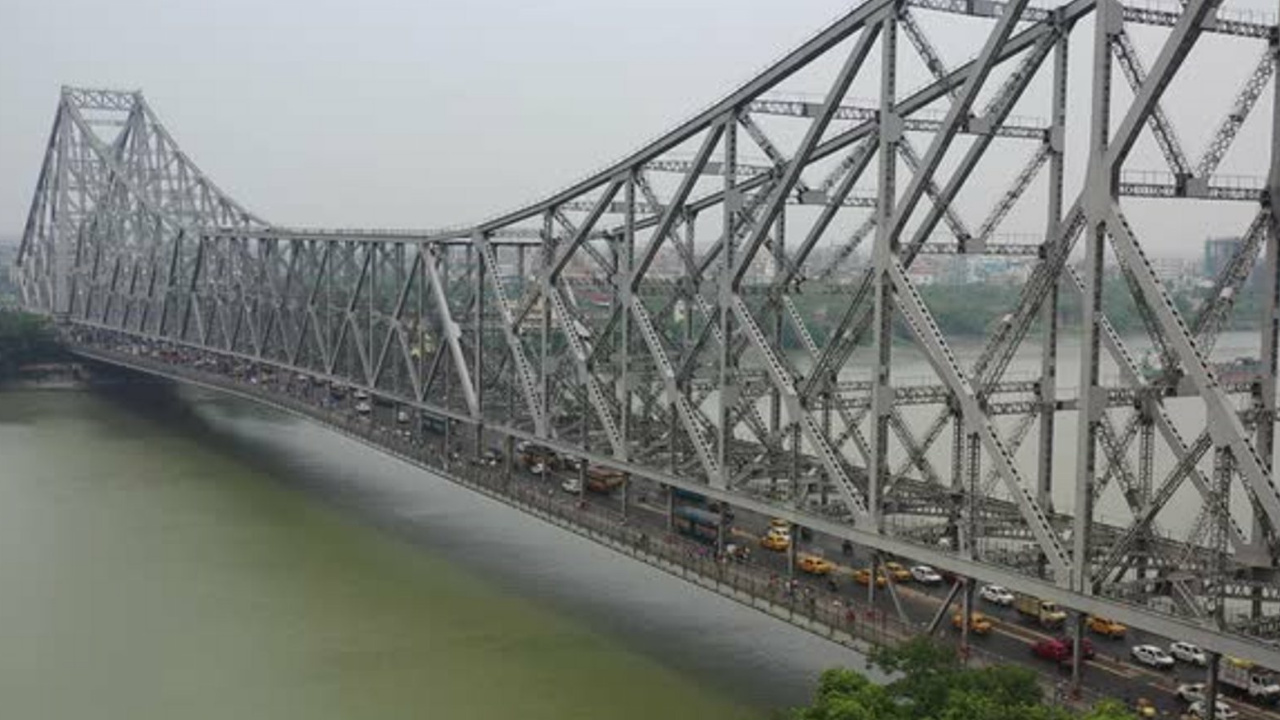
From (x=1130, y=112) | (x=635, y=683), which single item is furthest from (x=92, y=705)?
(x=1130, y=112)

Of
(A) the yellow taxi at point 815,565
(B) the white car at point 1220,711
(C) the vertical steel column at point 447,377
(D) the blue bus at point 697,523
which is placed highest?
(C) the vertical steel column at point 447,377

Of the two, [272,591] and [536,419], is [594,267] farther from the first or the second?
[272,591]

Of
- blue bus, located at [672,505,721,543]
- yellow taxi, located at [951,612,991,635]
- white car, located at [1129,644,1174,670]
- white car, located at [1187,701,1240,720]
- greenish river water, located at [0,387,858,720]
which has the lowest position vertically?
greenish river water, located at [0,387,858,720]

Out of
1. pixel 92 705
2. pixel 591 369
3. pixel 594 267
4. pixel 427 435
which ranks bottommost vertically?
pixel 92 705

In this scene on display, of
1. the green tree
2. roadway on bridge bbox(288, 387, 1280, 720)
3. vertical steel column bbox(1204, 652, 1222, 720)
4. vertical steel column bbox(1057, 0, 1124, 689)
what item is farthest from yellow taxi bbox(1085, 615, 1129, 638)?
the green tree

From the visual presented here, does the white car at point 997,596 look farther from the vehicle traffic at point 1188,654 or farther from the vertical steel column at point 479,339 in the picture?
the vertical steel column at point 479,339

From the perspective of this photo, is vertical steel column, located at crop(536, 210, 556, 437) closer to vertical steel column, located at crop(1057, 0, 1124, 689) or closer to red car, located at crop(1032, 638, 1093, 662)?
red car, located at crop(1032, 638, 1093, 662)

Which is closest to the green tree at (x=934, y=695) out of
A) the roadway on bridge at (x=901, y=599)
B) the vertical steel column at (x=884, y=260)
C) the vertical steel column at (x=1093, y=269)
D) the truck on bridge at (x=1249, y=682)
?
the vertical steel column at (x=1093, y=269)
